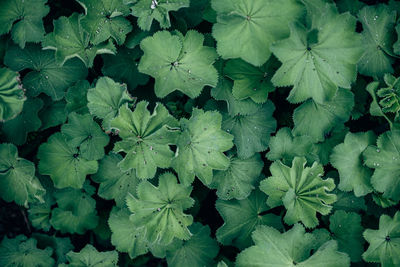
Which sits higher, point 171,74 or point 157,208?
point 171,74

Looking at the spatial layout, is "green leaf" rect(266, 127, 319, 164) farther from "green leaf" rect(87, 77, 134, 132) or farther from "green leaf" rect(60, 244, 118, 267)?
"green leaf" rect(60, 244, 118, 267)

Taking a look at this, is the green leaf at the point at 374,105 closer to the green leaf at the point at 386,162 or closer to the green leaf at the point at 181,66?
the green leaf at the point at 386,162

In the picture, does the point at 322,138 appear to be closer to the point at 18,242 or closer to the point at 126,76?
the point at 126,76

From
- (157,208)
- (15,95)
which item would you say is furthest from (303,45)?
(15,95)

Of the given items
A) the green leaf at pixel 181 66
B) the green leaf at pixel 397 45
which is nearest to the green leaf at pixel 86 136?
the green leaf at pixel 181 66

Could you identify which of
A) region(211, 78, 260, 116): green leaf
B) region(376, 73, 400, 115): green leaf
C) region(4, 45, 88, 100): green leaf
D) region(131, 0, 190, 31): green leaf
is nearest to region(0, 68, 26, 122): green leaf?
region(4, 45, 88, 100): green leaf
